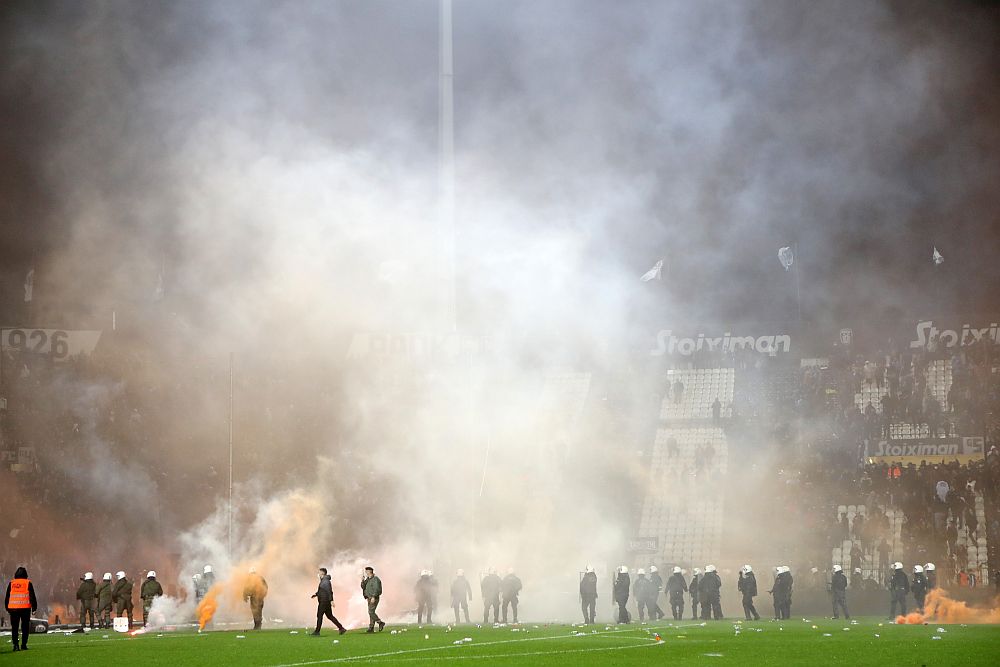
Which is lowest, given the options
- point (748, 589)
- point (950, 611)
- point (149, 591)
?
point (950, 611)

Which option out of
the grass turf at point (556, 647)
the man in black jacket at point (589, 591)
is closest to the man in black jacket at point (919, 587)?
the grass turf at point (556, 647)

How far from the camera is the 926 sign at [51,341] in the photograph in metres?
36.0

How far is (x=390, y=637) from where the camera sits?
61.5 ft

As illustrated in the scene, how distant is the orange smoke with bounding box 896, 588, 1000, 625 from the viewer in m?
23.8

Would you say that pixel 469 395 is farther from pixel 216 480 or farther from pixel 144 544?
pixel 144 544

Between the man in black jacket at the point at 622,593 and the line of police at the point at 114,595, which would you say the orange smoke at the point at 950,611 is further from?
the line of police at the point at 114,595

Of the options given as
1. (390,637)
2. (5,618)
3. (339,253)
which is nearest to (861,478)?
(339,253)

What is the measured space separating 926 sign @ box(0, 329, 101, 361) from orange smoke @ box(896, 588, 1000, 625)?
2454cm

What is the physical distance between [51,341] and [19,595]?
21.0 meters

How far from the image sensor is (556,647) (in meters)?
15.8

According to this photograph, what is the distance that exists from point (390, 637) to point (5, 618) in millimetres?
13621

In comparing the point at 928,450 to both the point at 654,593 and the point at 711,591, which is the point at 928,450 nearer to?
the point at 711,591

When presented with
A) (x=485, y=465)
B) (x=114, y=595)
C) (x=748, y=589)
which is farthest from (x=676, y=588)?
(x=114, y=595)

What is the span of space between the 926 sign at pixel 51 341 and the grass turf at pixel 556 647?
55.9 ft
